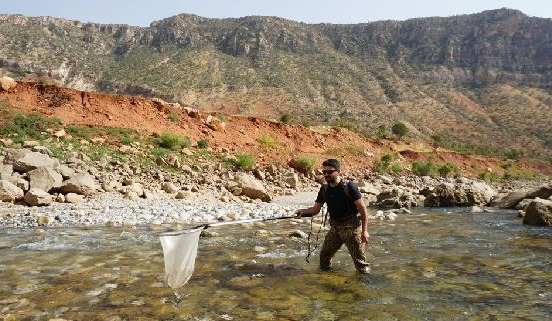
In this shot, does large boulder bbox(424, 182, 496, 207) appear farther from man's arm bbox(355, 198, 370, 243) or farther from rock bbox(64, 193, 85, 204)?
rock bbox(64, 193, 85, 204)

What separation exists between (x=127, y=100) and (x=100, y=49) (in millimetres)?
59735

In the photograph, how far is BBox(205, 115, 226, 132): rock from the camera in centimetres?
2848

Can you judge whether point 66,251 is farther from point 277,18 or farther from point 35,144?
point 277,18

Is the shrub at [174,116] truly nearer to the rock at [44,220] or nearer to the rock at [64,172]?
the rock at [64,172]

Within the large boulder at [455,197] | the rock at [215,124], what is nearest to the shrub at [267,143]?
the rock at [215,124]

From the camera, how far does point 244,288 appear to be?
6340 mm

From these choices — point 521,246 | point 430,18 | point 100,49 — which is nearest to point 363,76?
point 430,18

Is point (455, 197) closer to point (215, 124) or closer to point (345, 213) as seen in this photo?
point (345, 213)

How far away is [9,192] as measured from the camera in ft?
45.2

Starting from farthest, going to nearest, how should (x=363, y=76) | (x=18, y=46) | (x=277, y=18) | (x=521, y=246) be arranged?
(x=277, y=18), (x=363, y=76), (x=18, y=46), (x=521, y=246)

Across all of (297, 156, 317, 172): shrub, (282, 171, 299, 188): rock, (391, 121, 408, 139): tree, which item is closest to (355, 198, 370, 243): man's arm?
(282, 171, 299, 188): rock

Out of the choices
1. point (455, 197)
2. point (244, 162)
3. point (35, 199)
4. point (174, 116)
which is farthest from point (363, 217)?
point (174, 116)

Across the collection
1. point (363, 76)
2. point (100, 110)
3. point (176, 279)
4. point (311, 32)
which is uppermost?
point (311, 32)

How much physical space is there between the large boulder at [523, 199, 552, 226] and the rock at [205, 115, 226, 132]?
19.4 metres
